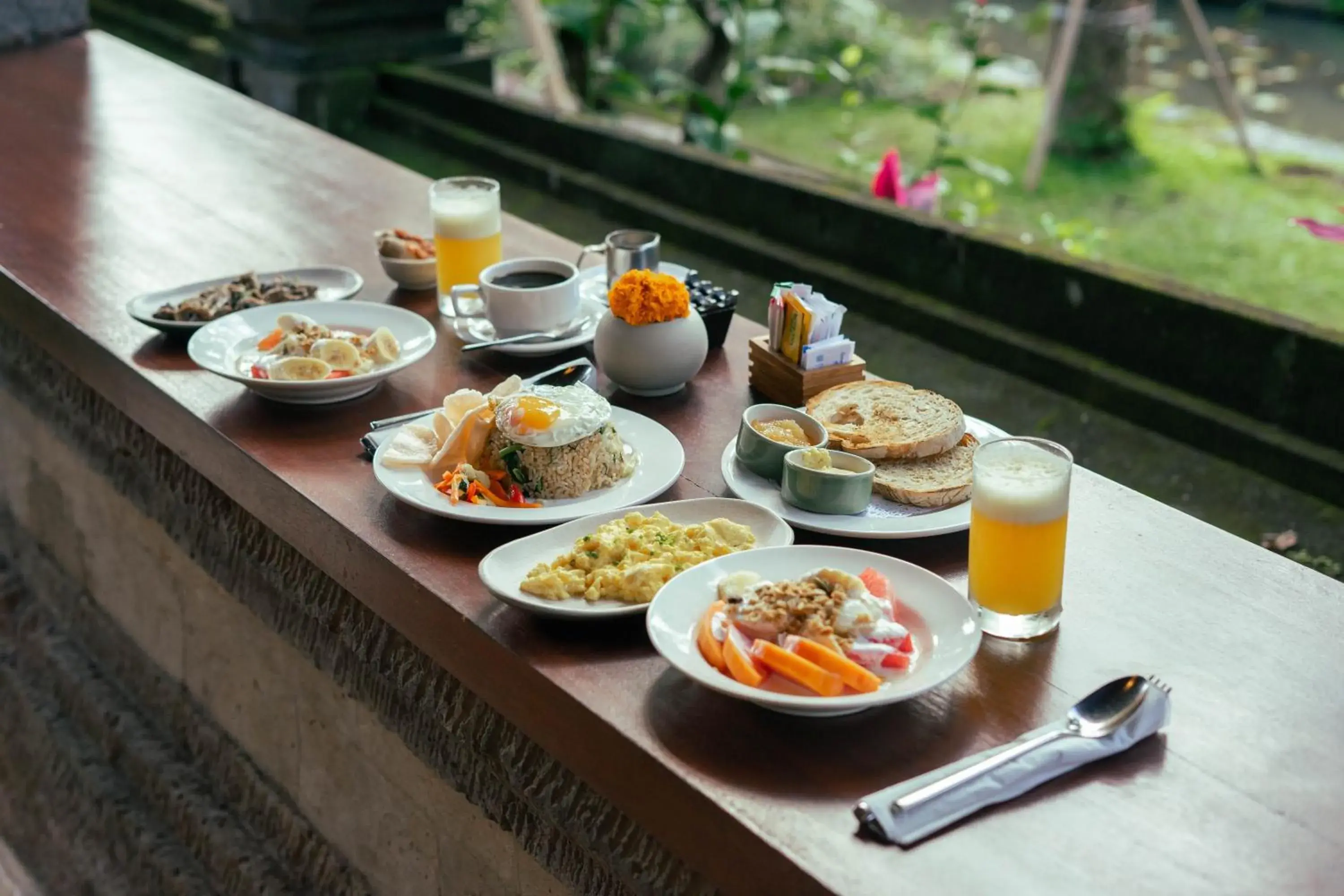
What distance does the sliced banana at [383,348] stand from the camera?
73.7 inches

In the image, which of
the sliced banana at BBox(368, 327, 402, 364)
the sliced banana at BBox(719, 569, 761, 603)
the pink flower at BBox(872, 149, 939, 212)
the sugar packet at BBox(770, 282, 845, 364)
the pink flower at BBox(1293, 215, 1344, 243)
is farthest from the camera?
the pink flower at BBox(872, 149, 939, 212)

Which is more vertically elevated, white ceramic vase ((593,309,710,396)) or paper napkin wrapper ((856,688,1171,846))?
white ceramic vase ((593,309,710,396))

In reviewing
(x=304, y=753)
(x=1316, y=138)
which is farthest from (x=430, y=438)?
(x=1316, y=138)

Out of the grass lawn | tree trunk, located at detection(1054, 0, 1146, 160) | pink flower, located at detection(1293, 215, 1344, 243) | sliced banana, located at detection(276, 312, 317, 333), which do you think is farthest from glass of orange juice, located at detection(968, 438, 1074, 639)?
tree trunk, located at detection(1054, 0, 1146, 160)

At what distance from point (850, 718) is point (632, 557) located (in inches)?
10.9

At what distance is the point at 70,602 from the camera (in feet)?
9.16

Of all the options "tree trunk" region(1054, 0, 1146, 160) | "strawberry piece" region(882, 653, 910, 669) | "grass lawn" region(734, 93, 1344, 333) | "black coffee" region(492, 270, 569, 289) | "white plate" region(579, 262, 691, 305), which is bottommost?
"grass lawn" region(734, 93, 1344, 333)

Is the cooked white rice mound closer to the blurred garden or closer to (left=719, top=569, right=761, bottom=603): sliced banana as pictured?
(left=719, top=569, right=761, bottom=603): sliced banana

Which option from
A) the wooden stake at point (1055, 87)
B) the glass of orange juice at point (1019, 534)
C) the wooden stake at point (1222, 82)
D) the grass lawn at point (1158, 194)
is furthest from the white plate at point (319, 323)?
the wooden stake at point (1222, 82)

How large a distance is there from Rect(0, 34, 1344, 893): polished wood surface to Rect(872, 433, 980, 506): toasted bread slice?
0.18 ft

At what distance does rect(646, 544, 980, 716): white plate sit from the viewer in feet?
3.84

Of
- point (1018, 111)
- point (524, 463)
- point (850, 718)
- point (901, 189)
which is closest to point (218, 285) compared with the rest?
point (524, 463)

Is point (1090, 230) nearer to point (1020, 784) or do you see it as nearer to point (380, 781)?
point (380, 781)

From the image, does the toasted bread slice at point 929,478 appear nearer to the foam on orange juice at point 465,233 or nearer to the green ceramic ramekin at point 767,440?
the green ceramic ramekin at point 767,440
